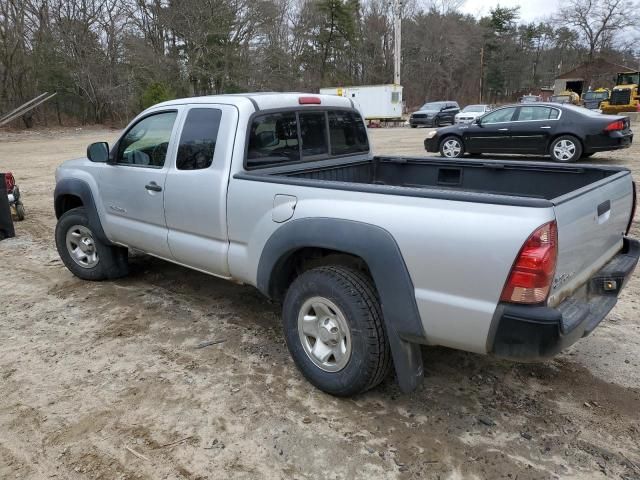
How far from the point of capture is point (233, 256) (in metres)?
3.68

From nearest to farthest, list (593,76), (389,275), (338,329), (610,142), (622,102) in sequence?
(389,275) < (338,329) < (610,142) < (622,102) < (593,76)

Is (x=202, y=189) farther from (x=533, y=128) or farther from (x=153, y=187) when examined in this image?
(x=533, y=128)

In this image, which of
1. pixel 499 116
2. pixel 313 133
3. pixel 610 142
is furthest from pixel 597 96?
pixel 313 133

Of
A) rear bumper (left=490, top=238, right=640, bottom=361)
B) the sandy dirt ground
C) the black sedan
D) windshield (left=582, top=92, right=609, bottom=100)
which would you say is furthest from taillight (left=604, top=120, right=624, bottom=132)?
windshield (left=582, top=92, right=609, bottom=100)

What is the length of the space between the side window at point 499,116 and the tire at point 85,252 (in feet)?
36.6

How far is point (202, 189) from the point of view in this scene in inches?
149

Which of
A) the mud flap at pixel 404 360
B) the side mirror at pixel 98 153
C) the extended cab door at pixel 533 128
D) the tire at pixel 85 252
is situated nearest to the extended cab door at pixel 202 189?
the side mirror at pixel 98 153

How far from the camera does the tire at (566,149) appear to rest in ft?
40.7

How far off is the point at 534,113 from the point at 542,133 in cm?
61

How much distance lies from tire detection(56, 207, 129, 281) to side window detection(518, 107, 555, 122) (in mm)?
11094

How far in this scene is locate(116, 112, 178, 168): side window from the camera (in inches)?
167

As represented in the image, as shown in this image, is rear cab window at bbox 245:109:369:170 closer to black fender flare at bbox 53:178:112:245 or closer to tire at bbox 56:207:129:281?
black fender flare at bbox 53:178:112:245

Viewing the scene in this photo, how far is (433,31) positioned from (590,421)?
67.5m

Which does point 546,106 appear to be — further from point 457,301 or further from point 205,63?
point 205,63
